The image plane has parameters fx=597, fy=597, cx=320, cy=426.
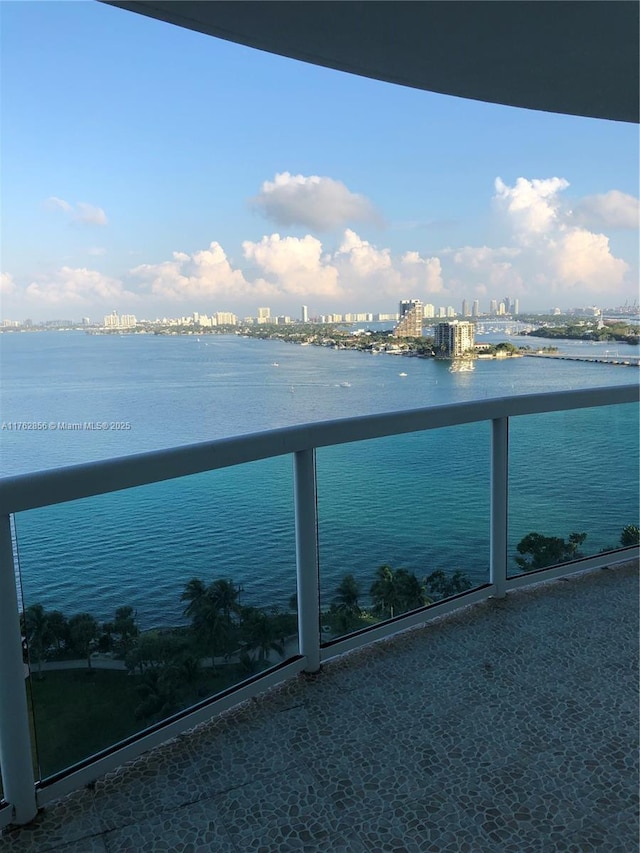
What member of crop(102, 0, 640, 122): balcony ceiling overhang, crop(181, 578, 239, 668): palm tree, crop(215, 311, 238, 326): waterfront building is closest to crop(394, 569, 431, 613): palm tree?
crop(181, 578, 239, 668): palm tree

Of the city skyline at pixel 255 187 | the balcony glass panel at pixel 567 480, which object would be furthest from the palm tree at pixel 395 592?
the city skyline at pixel 255 187

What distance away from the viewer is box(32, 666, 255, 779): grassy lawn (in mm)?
1489

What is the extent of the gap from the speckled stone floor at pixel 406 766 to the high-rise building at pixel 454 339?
596 cm

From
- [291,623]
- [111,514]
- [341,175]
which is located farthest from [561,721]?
[341,175]

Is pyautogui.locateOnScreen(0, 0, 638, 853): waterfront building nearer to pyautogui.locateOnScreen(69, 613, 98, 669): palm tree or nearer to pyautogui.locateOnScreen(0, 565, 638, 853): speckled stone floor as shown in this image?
pyautogui.locateOnScreen(0, 565, 638, 853): speckled stone floor

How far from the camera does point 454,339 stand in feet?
26.5

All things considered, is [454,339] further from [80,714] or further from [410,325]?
[80,714]

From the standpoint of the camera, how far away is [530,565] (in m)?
2.72

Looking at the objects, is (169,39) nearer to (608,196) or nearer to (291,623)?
(608,196)

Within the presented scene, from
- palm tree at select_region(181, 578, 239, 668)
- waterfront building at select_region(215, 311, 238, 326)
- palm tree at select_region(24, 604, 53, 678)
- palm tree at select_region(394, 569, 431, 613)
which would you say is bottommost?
palm tree at select_region(394, 569, 431, 613)

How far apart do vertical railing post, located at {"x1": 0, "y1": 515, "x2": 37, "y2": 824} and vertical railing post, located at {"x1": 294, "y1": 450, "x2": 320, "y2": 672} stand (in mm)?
878

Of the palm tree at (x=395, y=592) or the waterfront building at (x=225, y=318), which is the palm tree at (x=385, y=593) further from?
the waterfront building at (x=225, y=318)

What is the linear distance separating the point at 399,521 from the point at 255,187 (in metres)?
22.8

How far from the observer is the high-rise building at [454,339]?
7.95 meters
